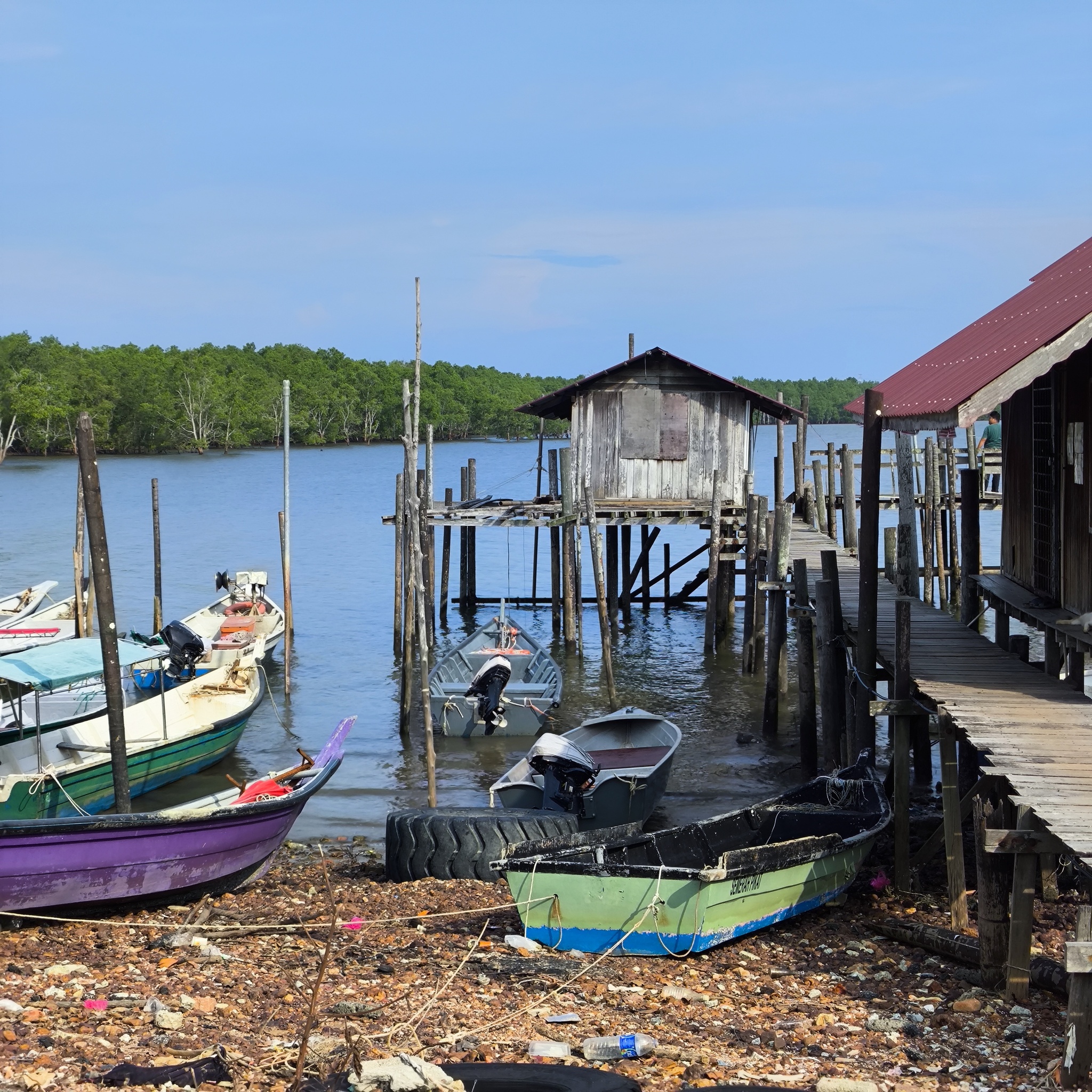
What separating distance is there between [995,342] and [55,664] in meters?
10.3

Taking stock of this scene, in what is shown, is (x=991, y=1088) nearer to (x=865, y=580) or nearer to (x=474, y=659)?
(x=865, y=580)

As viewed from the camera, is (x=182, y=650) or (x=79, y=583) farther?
(x=79, y=583)

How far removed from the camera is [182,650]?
20.2m

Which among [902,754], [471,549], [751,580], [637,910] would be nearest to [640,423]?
[751,580]

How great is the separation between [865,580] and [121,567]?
1384 inches

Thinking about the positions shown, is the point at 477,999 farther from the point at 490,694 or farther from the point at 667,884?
the point at 490,694

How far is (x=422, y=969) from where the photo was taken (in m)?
9.24

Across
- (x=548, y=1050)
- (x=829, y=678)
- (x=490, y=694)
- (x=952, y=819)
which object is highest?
(x=829, y=678)

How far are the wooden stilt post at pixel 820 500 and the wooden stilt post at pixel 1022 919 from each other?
60.5 feet

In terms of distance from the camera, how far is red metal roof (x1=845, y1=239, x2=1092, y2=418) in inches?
398

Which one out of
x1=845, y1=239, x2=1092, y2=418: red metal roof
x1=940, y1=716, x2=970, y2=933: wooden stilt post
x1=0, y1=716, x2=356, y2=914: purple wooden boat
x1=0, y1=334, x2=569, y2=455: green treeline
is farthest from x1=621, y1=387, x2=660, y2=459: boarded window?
x1=0, y1=334, x2=569, y2=455: green treeline

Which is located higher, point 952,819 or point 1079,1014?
point 952,819

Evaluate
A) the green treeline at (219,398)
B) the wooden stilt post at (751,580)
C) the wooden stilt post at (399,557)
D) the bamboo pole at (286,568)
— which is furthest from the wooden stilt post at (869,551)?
the green treeline at (219,398)

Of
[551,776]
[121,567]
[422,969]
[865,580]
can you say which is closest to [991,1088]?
[422,969]
